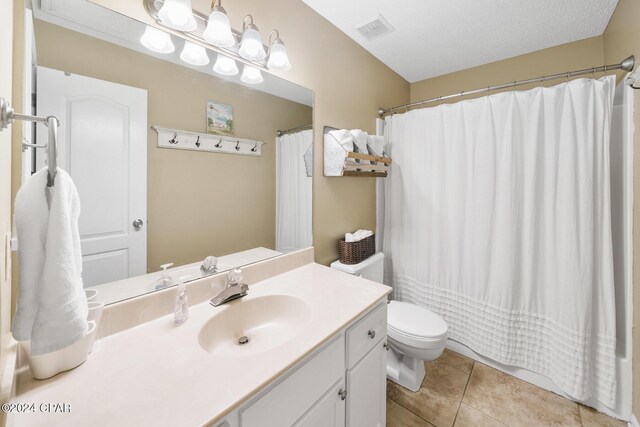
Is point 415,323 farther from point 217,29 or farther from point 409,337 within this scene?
point 217,29

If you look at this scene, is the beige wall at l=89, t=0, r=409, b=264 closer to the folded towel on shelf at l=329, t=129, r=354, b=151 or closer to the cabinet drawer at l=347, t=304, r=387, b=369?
the folded towel on shelf at l=329, t=129, r=354, b=151

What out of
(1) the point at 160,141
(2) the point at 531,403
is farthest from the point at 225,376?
(2) the point at 531,403

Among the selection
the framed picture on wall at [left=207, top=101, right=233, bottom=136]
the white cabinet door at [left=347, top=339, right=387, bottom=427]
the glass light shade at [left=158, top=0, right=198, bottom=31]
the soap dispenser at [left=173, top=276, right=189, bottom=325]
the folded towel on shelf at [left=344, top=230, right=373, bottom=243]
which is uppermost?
the glass light shade at [left=158, top=0, right=198, bottom=31]

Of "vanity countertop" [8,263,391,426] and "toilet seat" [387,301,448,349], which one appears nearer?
"vanity countertop" [8,263,391,426]

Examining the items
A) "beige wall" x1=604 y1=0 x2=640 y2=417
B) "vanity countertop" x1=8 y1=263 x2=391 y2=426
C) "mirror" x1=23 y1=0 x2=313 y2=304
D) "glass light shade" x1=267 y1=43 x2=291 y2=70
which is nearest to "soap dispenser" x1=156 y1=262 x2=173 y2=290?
"mirror" x1=23 y1=0 x2=313 y2=304

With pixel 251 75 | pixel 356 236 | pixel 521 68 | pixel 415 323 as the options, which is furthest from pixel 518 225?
pixel 251 75

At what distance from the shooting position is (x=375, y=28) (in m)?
1.73

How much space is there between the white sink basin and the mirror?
0.77 ft

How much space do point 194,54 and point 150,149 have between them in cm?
46

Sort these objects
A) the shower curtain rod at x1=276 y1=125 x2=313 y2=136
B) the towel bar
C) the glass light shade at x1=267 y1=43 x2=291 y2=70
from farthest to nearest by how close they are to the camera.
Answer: the shower curtain rod at x1=276 y1=125 x2=313 y2=136, the glass light shade at x1=267 y1=43 x2=291 y2=70, the towel bar

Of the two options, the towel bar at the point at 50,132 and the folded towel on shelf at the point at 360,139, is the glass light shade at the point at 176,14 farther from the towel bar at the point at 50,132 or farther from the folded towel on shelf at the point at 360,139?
the folded towel on shelf at the point at 360,139

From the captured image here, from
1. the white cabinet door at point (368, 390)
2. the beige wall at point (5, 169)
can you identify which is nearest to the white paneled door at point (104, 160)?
the beige wall at point (5, 169)

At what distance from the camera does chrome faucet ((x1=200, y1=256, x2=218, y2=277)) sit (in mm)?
1127

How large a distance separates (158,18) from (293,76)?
2.23ft
